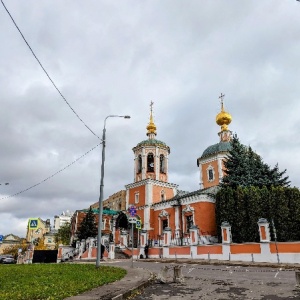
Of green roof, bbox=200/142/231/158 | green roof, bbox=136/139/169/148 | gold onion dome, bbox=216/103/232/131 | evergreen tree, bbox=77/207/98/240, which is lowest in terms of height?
evergreen tree, bbox=77/207/98/240

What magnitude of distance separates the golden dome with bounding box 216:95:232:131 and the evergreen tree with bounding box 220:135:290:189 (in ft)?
37.8

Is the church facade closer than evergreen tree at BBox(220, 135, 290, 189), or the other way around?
evergreen tree at BBox(220, 135, 290, 189)

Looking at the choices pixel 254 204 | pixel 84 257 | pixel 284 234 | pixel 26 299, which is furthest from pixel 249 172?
pixel 26 299

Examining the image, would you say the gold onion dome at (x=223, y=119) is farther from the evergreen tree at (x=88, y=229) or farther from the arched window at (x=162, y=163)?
the evergreen tree at (x=88, y=229)

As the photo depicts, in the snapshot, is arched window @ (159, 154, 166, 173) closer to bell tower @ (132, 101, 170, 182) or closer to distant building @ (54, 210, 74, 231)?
bell tower @ (132, 101, 170, 182)

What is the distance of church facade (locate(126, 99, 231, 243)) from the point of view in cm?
3069

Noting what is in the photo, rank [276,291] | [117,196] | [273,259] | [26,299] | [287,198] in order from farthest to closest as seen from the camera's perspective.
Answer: [117,196] < [287,198] < [273,259] < [276,291] < [26,299]

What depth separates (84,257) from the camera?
29859 mm

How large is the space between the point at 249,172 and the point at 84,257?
1814 centimetres

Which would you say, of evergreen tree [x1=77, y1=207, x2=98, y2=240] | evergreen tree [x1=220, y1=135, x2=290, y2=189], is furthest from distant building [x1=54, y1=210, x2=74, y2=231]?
evergreen tree [x1=220, y1=135, x2=290, y2=189]

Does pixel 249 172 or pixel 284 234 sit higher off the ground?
pixel 249 172

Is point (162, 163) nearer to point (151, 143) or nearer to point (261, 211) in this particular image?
point (151, 143)

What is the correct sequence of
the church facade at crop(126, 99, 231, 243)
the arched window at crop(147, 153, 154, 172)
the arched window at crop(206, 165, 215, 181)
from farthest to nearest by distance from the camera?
the arched window at crop(147, 153, 154, 172)
the arched window at crop(206, 165, 215, 181)
the church facade at crop(126, 99, 231, 243)

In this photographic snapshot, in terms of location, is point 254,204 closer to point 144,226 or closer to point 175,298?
point 144,226
